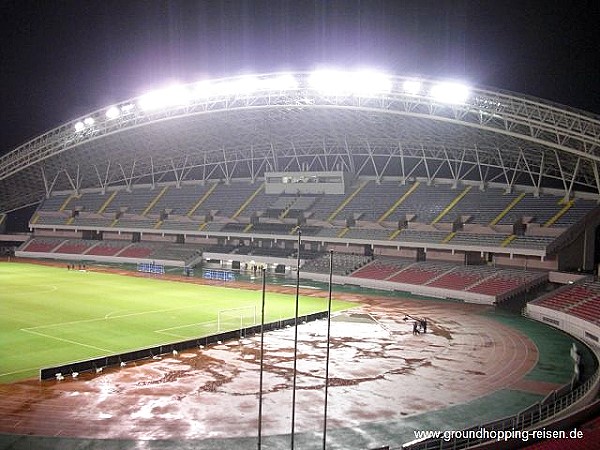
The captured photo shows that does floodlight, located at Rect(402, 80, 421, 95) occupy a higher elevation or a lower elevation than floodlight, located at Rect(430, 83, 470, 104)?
higher

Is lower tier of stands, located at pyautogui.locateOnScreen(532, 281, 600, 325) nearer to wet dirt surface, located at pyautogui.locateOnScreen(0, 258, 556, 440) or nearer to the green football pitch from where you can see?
wet dirt surface, located at pyautogui.locateOnScreen(0, 258, 556, 440)

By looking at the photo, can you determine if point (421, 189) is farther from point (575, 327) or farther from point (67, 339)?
point (67, 339)

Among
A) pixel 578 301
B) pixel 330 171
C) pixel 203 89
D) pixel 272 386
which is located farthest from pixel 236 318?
pixel 330 171

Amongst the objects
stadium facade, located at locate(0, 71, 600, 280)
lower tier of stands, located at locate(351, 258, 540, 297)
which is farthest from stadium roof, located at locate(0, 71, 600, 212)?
lower tier of stands, located at locate(351, 258, 540, 297)

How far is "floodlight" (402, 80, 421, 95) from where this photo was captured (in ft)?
132

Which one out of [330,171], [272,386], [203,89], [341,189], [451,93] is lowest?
[272,386]

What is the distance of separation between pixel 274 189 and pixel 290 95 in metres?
25.5

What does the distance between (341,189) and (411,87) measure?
85.9ft

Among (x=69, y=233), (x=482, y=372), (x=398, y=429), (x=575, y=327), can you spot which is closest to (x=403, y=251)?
(x=575, y=327)

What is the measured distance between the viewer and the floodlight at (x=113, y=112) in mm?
57438

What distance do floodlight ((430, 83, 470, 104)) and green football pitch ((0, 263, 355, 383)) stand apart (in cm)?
1653

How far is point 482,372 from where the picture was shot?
2311cm

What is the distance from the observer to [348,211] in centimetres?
6231

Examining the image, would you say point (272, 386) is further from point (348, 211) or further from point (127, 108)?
point (127, 108)
